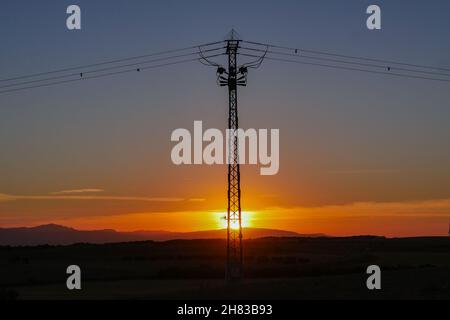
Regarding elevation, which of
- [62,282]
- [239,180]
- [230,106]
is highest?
[230,106]

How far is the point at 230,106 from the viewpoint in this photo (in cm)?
5653

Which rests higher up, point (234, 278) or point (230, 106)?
point (230, 106)
